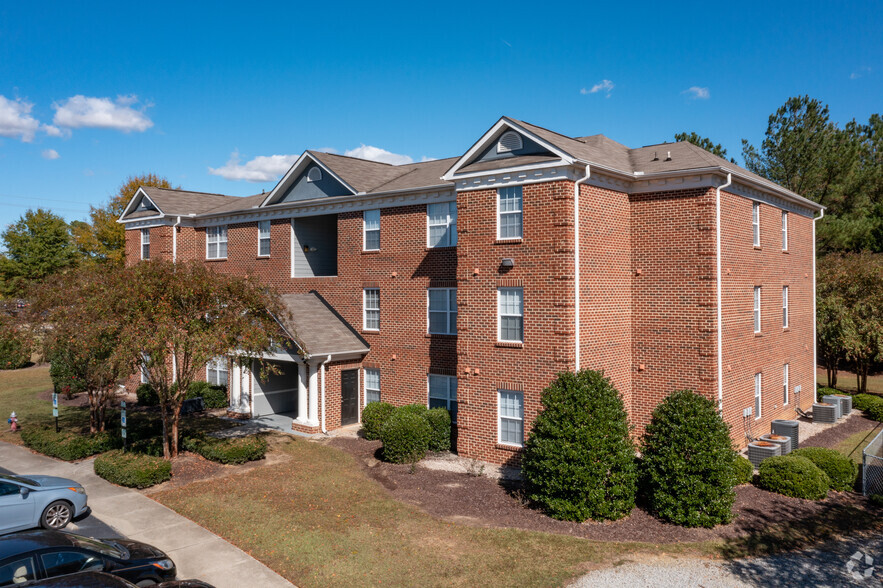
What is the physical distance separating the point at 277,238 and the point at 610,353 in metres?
15.9

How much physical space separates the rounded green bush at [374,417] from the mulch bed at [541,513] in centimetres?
302

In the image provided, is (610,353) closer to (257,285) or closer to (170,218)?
(257,285)

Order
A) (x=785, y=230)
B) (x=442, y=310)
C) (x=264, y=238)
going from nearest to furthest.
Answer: (x=442, y=310), (x=785, y=230), (x=264, y=238)

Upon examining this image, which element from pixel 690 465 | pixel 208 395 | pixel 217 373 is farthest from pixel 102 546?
pixel 217 373

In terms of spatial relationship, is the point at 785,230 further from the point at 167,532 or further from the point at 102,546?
the point at 102,546

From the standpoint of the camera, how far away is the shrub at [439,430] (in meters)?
20.1

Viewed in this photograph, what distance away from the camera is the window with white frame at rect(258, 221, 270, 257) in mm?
28125

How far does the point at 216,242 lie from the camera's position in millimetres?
30359

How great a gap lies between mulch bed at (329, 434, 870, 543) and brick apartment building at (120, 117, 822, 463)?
2.33m

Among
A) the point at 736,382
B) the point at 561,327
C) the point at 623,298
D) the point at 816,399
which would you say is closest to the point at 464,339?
the point at 561,327

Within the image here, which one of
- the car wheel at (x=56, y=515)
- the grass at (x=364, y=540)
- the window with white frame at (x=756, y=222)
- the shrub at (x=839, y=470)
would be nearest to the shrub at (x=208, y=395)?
the grass at (x=364, y=540)

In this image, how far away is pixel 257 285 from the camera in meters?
19.5

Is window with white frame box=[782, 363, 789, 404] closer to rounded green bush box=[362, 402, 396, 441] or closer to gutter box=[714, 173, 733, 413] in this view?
gutter box=[714, 173, 733, 413]

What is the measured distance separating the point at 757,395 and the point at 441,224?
41.8ft
